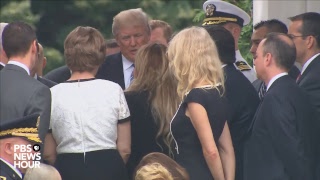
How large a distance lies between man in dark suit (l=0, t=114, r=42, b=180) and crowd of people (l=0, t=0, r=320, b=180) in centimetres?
21

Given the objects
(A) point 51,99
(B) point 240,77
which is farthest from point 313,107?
(A) point 51,99

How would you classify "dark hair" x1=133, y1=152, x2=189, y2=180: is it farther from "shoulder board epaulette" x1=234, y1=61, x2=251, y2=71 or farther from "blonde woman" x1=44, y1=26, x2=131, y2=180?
"shoulder board epaulette" x1=234, y1=61, x2=251, y2=71

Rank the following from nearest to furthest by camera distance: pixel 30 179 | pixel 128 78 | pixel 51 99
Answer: pixel 30 179 < pixel 51 99 < pixel 128 78

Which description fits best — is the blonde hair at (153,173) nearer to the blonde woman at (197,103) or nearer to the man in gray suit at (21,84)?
the blonde woman at (197,103)

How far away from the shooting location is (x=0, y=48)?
346 inches

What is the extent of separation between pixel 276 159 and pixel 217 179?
442 mm

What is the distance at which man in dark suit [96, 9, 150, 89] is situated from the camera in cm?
944

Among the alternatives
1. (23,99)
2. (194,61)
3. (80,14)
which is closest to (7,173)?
(23,99)

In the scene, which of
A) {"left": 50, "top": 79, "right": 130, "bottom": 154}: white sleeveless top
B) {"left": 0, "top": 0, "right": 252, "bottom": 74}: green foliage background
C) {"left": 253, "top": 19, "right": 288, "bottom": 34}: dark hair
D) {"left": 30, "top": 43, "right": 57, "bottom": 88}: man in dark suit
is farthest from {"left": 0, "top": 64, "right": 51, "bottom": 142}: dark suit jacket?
{"left": 0, "top": 0, "right": 252, "bottom": 74}: green foliage background

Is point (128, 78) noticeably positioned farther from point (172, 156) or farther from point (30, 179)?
point (30, 179)

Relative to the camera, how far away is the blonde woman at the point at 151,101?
8.25 m

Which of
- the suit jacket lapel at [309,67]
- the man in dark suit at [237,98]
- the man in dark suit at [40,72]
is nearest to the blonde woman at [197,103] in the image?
the man in dark suit at [237,98]

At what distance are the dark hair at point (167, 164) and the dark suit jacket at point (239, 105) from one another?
0.81m

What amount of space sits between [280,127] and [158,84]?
862 mm
